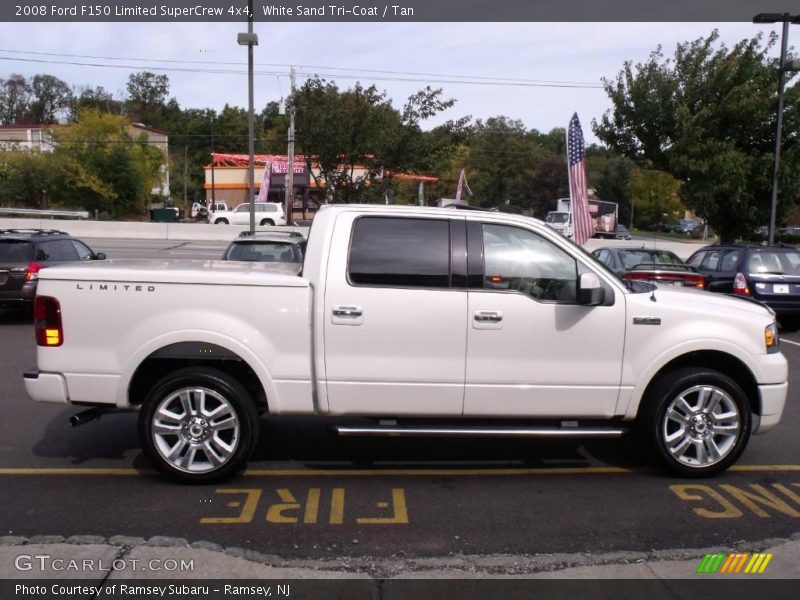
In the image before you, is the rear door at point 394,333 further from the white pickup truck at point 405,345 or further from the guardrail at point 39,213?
the guardrail at point 39,213

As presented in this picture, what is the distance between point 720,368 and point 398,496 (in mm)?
2705

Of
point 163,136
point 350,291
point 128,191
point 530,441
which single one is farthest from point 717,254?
point 163,136

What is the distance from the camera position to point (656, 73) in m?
24.0

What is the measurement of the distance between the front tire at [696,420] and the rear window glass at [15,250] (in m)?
11.4

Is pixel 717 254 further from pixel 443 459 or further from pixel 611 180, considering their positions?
pixel 611 180

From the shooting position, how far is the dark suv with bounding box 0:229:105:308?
42.1 feet

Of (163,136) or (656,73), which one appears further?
(163,136)

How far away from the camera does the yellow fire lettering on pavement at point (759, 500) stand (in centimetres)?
502

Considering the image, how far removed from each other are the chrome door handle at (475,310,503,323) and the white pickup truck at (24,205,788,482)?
0.03 ft

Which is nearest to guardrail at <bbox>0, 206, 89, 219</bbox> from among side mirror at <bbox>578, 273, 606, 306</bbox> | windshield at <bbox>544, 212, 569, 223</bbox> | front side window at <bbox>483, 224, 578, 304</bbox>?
windshield at <bbox>544, 212, 569, 223</bbox>

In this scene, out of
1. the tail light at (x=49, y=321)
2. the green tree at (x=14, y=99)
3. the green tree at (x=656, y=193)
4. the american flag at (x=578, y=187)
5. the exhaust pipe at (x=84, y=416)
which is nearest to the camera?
the tail light at (x=49, y=321)

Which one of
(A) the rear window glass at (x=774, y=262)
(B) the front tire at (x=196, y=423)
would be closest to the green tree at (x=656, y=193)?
(A) the rear window glass at (x=774, y=262)

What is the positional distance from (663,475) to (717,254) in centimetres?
1000

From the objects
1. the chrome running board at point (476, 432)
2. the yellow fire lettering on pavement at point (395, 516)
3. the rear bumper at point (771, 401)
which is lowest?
the yellow fire lettering on pavement at point (395, 516)
